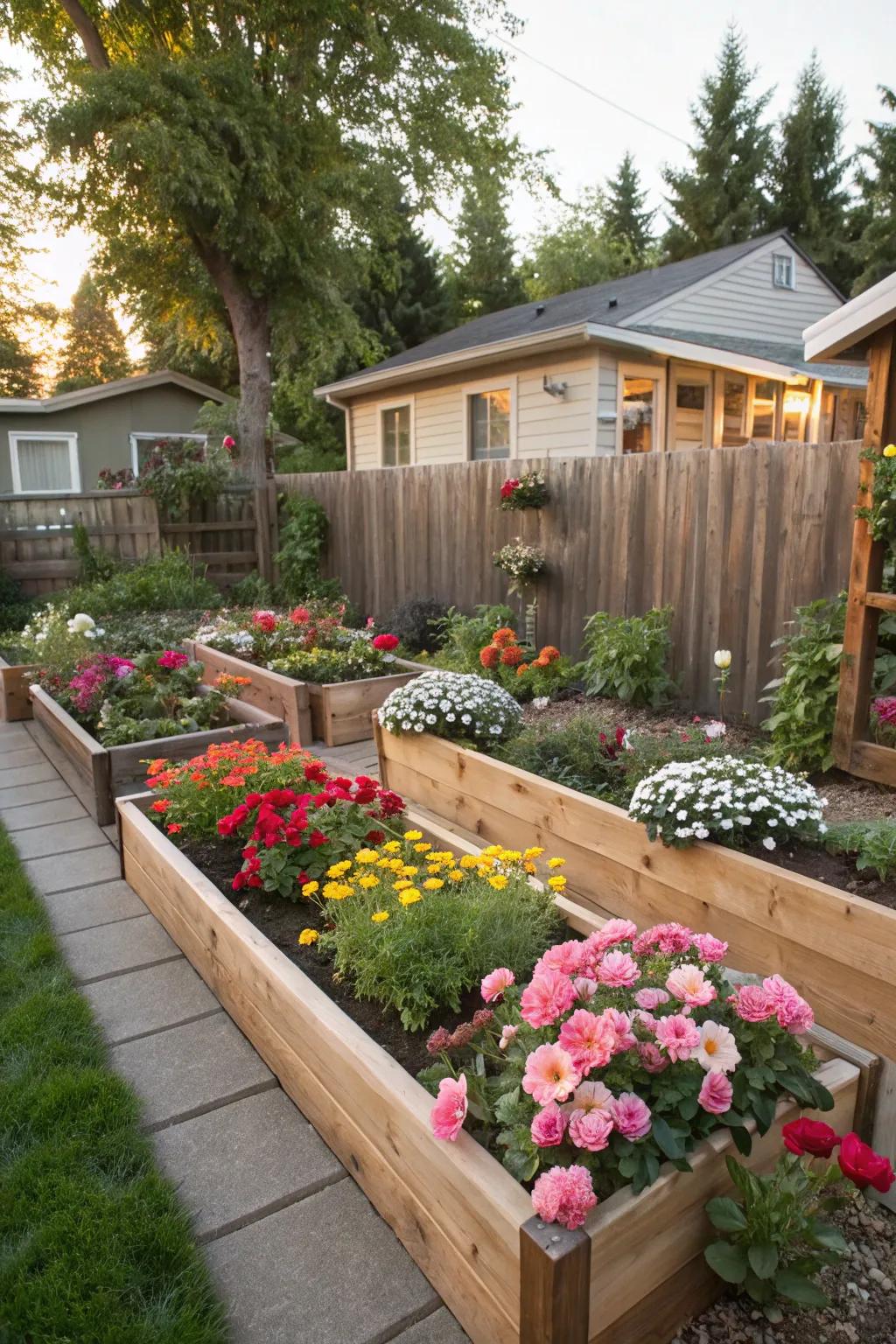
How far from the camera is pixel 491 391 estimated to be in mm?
11344

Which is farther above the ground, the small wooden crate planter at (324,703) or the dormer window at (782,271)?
the dormer window at (782,271)

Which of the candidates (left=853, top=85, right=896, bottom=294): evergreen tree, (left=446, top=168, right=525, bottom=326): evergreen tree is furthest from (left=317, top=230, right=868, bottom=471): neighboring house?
(left=446, top=168, right=525, bottom=326): evergreen tree

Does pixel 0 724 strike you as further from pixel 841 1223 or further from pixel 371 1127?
pixel 841 1223

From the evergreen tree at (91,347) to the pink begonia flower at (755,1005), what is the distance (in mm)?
34343

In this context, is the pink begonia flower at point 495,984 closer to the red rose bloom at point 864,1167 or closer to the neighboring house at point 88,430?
the red rose bloom at point 864,1167

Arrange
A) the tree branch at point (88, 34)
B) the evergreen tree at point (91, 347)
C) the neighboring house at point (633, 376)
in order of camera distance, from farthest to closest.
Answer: the evergreen tree at point (91, 347)
the tree branch at point (88, 34)
the neighboring house at point (633, 376)

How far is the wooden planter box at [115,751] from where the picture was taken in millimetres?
4238

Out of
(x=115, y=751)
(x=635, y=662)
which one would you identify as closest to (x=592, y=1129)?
(x=115, y=751)

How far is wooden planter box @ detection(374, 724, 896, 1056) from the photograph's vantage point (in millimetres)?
2264

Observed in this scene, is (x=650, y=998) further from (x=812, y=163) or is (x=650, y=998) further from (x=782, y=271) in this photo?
(x=812, y=163)

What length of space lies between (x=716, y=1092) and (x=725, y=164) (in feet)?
98.0

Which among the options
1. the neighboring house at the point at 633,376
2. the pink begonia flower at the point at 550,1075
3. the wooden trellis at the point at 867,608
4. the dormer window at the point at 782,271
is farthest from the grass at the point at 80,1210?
the dormer window at the point at 782,271

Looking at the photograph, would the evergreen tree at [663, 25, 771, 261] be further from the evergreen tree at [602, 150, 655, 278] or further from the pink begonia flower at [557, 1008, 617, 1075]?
the pink begonia flower at [557, 1008, 617, 1075]

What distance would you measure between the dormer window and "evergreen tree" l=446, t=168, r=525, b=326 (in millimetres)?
17037
